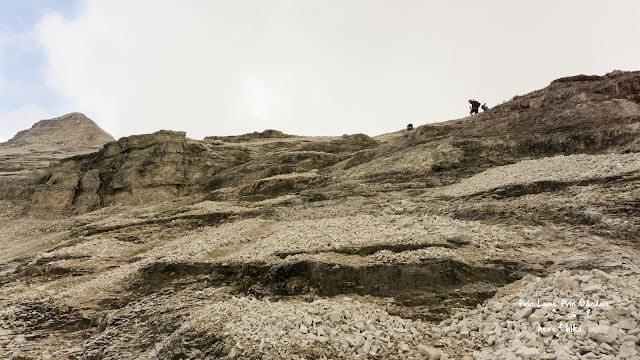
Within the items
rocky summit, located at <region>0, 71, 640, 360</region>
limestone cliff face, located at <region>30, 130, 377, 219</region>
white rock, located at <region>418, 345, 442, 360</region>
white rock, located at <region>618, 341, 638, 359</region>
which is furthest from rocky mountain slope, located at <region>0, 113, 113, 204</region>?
white rock, located at <region>618, 341, 638, 359</region>

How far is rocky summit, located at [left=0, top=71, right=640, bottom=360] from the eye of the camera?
26.5ft

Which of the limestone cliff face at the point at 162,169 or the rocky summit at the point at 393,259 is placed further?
the limestone cliff face at the point at 162,169

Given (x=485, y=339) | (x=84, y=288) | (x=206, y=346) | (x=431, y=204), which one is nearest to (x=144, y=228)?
(x=84, y=288)

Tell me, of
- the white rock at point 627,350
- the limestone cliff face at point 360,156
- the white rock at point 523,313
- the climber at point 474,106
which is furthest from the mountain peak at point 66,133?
the white rock at point 627,350

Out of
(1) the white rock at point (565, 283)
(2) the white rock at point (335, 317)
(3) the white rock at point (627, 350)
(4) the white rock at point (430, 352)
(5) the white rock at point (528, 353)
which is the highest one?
(1) the white rock at point (565, 283)

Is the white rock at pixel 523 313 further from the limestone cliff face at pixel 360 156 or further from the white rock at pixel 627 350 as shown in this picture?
the limestone cliff face at pixel 360 156

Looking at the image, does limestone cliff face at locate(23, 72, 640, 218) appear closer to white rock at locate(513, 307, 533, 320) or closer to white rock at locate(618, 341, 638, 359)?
white rock at locate(513, 307, 533, 320)

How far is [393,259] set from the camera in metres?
11.3

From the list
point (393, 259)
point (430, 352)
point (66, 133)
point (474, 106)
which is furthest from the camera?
point (66, 133)

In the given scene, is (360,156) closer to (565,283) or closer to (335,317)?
(335,317)

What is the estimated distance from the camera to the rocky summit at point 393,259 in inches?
318

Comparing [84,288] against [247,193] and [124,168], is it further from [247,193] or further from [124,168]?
[124,168]

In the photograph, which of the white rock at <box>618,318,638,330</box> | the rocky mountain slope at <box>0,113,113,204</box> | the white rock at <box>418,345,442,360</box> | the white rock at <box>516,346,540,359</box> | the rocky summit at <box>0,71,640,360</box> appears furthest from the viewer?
the rocky mountain slope at <box>0,113,113,204</box>

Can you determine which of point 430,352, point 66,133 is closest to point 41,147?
point 66,133
